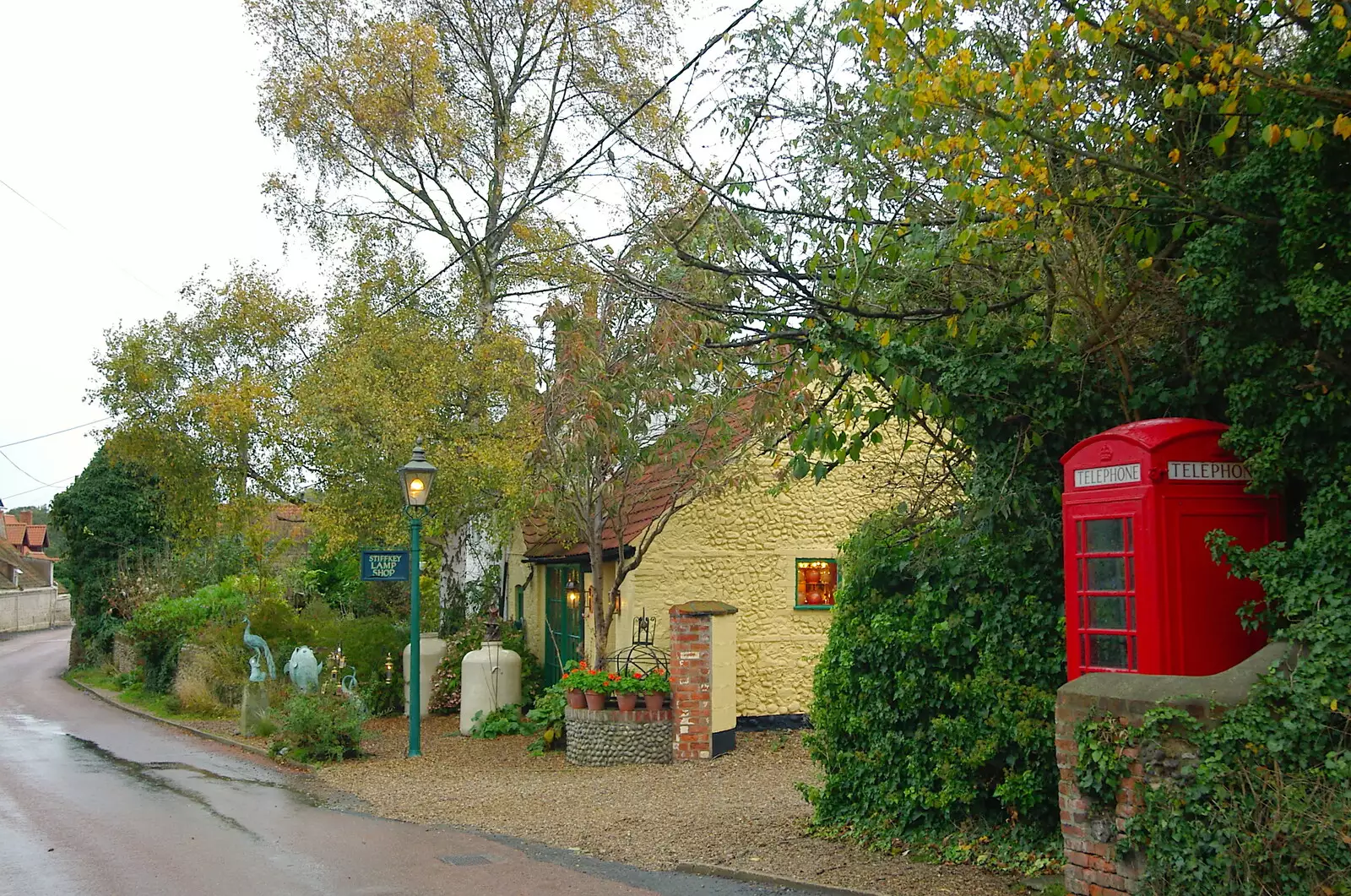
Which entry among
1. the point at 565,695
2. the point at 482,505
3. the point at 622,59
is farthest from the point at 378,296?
the point at 565,695

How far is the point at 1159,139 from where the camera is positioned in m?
7.83

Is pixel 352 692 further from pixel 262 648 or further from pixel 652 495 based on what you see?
pixel 652 495

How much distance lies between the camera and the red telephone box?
6707mm

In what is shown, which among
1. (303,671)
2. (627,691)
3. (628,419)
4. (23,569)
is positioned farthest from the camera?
(23,569)

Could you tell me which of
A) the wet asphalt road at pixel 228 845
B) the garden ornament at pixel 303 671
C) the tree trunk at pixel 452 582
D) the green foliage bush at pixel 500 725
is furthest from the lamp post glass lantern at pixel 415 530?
the tree trunk at pixel 452 582

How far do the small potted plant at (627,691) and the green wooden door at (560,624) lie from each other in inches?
122

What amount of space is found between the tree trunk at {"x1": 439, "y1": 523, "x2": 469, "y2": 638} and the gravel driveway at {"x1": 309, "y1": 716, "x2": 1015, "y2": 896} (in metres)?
4.47

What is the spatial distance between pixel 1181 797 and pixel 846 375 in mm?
3886

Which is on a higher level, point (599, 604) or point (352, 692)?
point (599, 604)

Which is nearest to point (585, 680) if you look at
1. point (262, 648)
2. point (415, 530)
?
point (415, 530)

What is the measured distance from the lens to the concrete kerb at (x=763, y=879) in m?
7.61

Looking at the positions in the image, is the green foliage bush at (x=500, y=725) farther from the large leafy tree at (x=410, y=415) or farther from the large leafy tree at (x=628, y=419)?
the large leafy tree at (x=410, y=415)

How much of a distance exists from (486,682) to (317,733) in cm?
318

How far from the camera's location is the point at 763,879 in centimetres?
815
